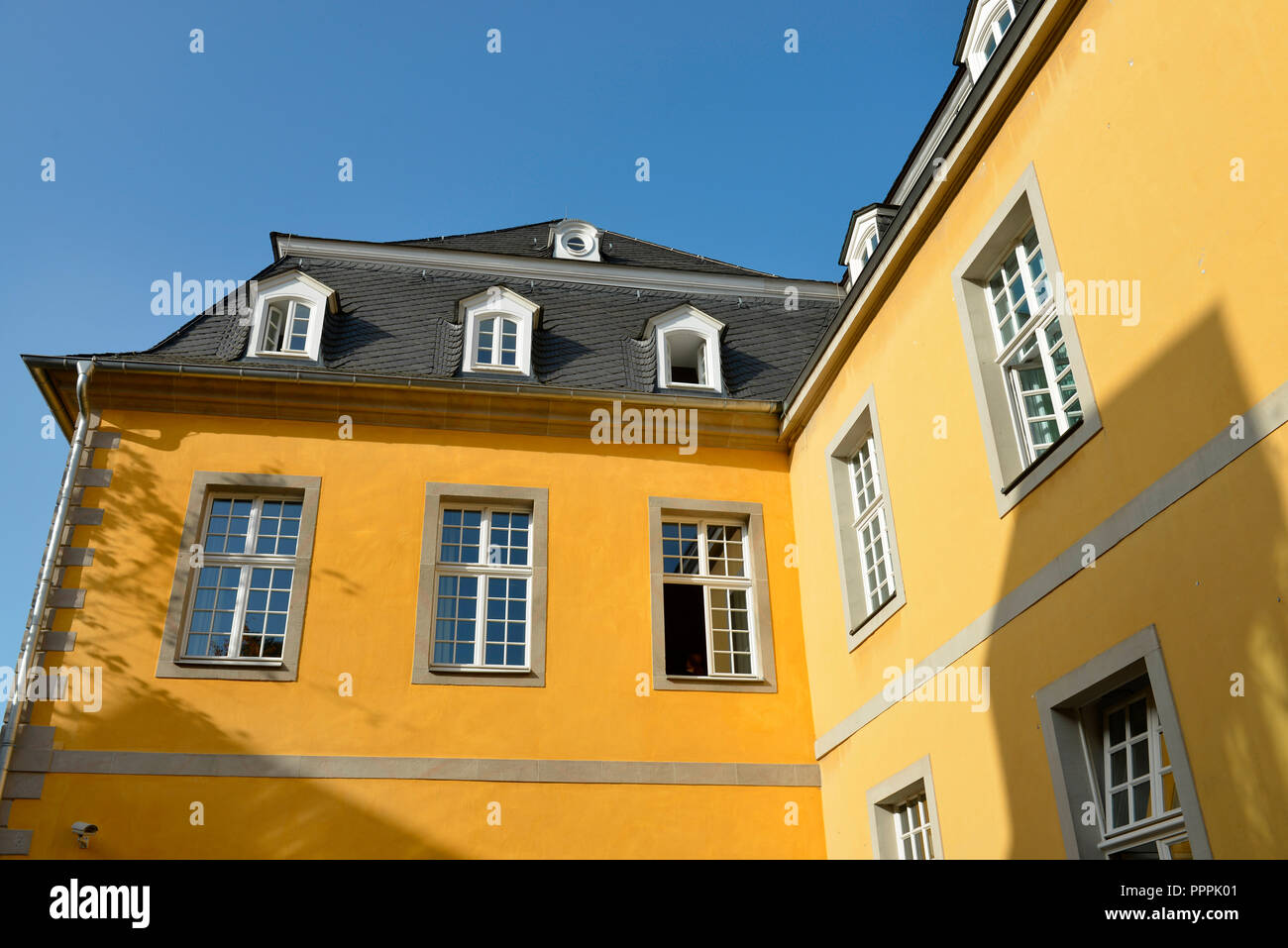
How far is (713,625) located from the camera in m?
11.1

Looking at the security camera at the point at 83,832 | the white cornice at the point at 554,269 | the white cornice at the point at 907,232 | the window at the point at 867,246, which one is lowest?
the security camera at the point at 83,832

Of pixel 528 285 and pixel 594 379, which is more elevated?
pixel 528 285

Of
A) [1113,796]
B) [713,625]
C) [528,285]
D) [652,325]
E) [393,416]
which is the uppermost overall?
[528,285]

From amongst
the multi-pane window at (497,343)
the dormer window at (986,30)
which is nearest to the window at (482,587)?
the multi-pane window at (497,343)

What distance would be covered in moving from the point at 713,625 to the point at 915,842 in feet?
10.1

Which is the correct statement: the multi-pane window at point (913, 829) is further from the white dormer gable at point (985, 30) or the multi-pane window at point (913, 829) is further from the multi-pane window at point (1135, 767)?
the white dormer gable at point (985, 30)

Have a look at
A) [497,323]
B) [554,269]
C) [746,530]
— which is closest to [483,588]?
[746,530]

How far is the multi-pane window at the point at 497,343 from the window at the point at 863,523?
144 inches

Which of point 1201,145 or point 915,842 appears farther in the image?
point 915,842

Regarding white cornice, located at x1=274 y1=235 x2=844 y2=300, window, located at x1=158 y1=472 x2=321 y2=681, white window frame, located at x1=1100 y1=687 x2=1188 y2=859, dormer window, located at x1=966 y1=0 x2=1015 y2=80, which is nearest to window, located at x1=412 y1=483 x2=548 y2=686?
window, located at x1=158 y1=472 x2=321 y2=681

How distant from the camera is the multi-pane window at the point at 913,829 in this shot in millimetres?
8555
